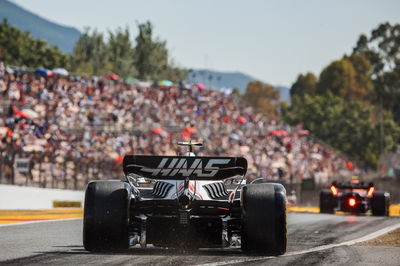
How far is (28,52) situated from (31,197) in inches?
1999

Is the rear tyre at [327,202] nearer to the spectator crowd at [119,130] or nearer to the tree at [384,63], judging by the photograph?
the spectator crowd at [119,130]

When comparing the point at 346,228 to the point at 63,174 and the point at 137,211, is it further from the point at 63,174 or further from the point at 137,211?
the point at 63,174

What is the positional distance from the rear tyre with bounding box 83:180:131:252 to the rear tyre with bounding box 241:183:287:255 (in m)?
1.62

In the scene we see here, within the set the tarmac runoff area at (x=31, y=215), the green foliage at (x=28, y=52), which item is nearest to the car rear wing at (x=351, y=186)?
the tarmac runoff area at (x=31, y=215)

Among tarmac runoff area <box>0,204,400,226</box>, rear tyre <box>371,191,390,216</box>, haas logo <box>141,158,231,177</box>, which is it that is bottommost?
tarmac runoff area <box>0,204,400,226</box>

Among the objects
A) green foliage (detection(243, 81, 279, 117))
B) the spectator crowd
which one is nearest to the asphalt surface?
the spectator crowd

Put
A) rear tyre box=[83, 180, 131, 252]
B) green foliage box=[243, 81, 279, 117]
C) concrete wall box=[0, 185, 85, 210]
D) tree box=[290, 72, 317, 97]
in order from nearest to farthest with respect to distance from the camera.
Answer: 1. rear tyre box=[83, 180, 131, 252]
2. concrete wall box=[0, 185, 85, 210]
3. tree box=[290, 72, 317, 97]
4. green foliage box=[243, 81, 279, 117]

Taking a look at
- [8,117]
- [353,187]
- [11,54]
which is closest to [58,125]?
[8,117]

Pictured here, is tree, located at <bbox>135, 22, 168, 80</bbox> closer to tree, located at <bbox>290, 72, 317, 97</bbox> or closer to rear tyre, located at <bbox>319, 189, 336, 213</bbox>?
rear tyre, located at <bbox>319, 189, 336, 213</bbox>

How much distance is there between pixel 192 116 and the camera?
50562 mm

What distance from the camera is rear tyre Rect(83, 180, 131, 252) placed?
36.8 feet

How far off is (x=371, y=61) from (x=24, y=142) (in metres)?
90.8

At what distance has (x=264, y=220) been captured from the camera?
11234 millimetres

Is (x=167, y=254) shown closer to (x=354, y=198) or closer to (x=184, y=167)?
(x=184, y=167)
